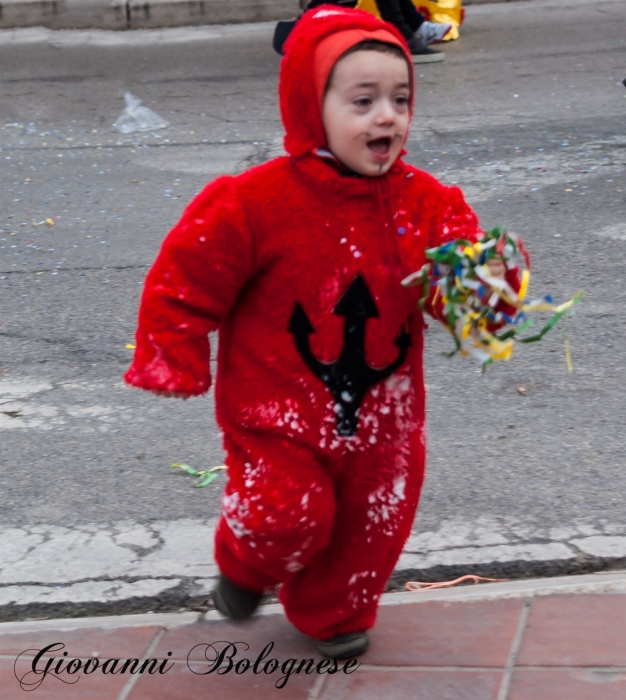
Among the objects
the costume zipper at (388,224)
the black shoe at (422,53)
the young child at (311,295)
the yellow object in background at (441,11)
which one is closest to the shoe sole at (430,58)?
the black shoe at (422,53)

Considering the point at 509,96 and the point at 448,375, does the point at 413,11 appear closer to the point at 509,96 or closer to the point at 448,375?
the point at 509,96

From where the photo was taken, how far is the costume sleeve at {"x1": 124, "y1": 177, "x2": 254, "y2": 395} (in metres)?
2.45

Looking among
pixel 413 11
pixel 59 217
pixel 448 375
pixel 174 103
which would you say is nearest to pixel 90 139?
pixel 174 103

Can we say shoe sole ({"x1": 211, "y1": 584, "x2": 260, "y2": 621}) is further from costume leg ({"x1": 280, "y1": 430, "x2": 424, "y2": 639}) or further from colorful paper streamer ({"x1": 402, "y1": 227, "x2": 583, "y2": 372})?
colorful paper streamer ({"x1": 402, "y1": 227, "x2": 583, "y2": 372})

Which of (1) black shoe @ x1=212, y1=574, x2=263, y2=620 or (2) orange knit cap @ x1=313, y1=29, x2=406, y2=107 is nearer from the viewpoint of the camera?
(2) orange knit cap @ x1=313, y1=29, x2=406, y2=107

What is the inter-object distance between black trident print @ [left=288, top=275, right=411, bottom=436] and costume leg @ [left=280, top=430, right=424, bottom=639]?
0.14m

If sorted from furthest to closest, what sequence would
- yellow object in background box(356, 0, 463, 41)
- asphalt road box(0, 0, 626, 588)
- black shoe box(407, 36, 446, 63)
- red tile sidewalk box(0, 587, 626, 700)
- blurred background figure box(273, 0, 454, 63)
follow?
yellow object in background box(356, 0, 463, 41) → black shoe box(407, 36, 446, 63) → blurred background figure box(273, 0, 454, 63) → asphalt road box(0, 0, 626, 588) → red tile sidewalk box(0, 587, 626, 700)

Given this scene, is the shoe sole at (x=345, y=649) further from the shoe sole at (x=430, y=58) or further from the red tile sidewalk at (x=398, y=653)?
the shoe sole at (x=430, y=58)

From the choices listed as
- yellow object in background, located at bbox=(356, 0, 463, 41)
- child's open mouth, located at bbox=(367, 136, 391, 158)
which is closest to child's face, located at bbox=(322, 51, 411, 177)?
child's open mouth, located at bbox=(367, 136, 391, 158)

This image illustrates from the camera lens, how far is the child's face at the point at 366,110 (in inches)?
96.5

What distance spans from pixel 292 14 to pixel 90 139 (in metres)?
4.98

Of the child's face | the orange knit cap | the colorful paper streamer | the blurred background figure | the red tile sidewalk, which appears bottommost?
the red tile sidewalk

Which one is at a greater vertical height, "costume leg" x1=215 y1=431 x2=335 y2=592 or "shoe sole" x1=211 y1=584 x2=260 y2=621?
"costume leg" x1=215 y1=431 x2=335 y2=592

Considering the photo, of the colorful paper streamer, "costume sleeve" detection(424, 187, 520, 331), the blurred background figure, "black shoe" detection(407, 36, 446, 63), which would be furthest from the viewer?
"black shoe" detection(407, 36, 446, 63)
